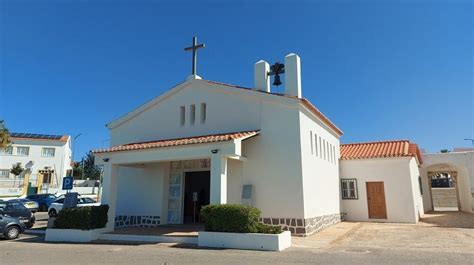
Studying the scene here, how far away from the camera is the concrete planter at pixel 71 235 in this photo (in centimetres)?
1256

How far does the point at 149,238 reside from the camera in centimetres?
1197

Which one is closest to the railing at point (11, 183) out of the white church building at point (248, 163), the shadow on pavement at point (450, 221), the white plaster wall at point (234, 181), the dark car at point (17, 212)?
the dark car at point (17, 212)

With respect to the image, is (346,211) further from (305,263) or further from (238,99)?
(305,263)

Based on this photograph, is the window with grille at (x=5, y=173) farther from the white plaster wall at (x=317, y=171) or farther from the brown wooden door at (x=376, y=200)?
the brown wooden door at (x=376, y=200)

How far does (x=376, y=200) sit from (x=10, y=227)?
56.4 feet

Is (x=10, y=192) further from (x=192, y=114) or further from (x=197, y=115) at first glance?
(x=197, y=115)

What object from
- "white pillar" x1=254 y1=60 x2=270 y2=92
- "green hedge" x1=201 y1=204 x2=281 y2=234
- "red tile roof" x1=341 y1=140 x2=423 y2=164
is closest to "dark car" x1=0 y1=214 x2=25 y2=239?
"green hedge" x1=201 y1=204 x2=281 y2=234

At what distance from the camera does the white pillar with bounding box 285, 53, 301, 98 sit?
1440 cm

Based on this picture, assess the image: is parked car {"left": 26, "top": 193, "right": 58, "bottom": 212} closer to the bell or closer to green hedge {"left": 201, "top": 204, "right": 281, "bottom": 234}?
the bell

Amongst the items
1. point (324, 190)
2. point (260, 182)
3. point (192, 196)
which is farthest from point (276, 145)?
point (192, 196)

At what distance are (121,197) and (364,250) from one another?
35.9 feet

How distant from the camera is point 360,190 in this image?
62.2 ft

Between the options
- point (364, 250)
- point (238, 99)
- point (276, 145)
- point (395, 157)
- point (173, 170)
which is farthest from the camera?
point (395, 157)

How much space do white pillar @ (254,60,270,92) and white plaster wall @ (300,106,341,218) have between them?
2382mm
